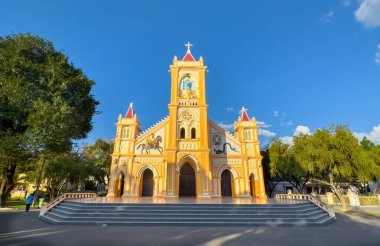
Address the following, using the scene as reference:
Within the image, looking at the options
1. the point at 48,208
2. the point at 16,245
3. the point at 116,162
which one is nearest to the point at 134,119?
the point at 116,162

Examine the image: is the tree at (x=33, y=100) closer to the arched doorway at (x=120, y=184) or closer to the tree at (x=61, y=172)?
the arched doorway at (x=120, y=184)

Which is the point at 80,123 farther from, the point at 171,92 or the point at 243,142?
the point at 243,142

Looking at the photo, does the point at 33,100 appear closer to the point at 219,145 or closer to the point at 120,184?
the point at 120,184

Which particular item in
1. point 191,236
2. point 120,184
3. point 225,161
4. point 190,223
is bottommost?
point 191,236

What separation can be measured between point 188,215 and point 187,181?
38.7 feet

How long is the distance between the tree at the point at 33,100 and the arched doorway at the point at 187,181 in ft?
39.1

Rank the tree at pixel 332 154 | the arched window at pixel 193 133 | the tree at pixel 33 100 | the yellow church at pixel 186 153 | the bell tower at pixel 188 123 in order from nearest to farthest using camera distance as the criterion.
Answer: the tree at pixel 33 100, the tree at pixel 332 154, the bell tower at pixel 188 123, the yellow church at pixel 186 153, the arched window at pixel 193 133

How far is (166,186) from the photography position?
65.4 ft

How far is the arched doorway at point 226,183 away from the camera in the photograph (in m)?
23.2

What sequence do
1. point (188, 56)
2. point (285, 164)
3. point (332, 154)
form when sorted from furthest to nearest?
point (188, 56)
point (285, 164)
point (332, 154)

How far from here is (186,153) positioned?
21578mm

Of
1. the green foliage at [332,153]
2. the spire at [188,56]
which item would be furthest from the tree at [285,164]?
the spire at [188,56]

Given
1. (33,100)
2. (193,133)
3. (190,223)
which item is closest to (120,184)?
(193,133)

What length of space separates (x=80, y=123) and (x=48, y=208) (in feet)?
27.0
